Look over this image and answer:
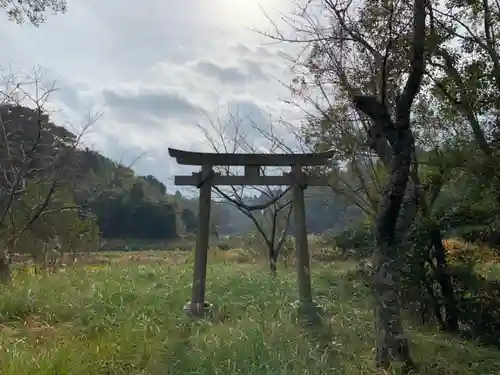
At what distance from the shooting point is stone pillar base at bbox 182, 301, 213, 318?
5398 millimetres

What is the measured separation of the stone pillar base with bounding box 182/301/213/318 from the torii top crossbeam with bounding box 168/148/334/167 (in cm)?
148

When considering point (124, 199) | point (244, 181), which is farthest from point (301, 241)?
point (124, 199)

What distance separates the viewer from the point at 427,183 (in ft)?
19.8

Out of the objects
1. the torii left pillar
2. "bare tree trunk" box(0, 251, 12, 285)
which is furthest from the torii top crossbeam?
"bare tree trunk" box(0, 251, 12, 285)

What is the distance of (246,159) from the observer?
19.0 feet

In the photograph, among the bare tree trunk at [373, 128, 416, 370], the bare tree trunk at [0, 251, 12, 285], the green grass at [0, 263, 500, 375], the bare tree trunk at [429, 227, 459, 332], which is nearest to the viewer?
the green grass at [0, 263, 500, 375]

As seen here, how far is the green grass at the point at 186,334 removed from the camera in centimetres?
358

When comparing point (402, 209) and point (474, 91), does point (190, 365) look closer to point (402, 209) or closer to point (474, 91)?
point (402, 209)

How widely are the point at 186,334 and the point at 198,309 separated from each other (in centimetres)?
93

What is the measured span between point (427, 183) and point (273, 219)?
370 cm

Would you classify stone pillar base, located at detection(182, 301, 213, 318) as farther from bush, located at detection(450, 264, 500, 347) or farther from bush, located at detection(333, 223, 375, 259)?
bush, located at detection(450, 264, 500, 347)

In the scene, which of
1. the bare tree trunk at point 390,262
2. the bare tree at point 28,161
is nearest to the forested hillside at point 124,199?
the bare tree at point 28,161

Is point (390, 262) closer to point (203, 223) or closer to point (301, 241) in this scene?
point (301, 241)

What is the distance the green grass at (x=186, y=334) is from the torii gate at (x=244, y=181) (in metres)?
0.34
